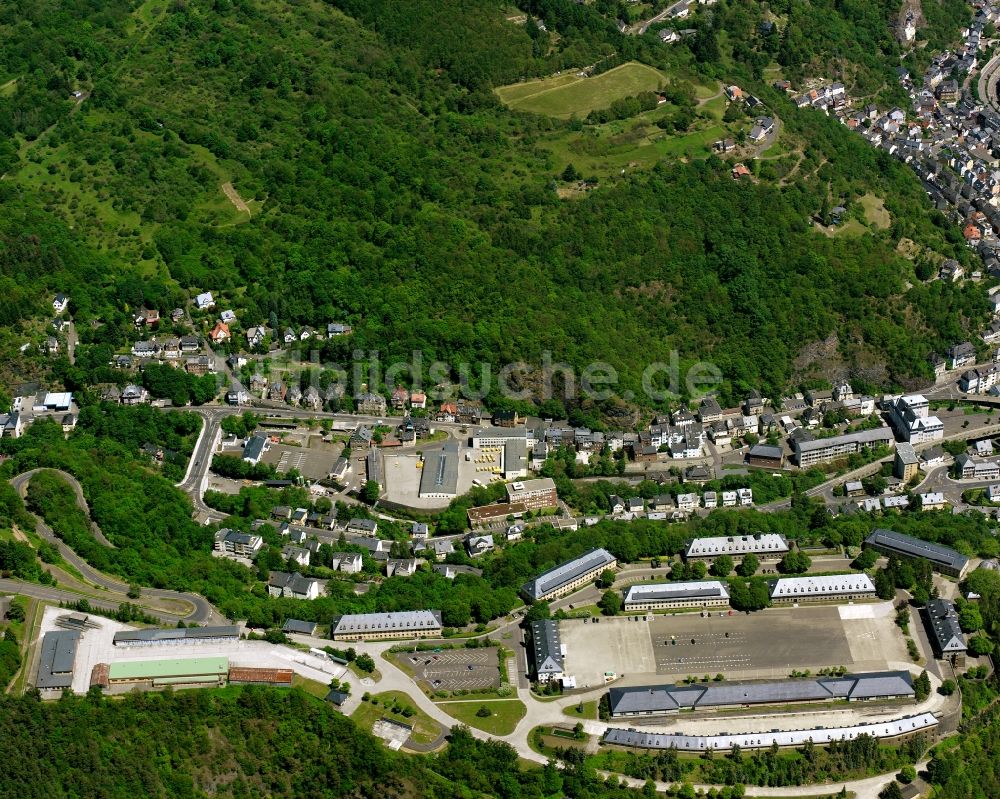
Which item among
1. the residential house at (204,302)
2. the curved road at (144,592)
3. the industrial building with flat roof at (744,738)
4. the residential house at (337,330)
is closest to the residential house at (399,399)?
the residential house at (337,330)

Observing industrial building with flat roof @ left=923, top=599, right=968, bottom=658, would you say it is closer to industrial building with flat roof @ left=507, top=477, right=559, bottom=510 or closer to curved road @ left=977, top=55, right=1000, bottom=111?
industrial building with flat roof @ left=507, top=477, right=559, bottom=510

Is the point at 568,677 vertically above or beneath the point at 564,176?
beneath

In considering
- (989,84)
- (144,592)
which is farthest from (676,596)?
(989,84)

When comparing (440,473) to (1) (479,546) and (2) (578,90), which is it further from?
(2) (578,90)

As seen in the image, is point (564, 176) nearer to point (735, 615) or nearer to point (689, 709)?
point (735, 615)

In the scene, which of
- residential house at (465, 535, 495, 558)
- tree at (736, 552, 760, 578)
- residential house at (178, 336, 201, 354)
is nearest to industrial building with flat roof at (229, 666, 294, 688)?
residential house at (465, 535, 495, 558)

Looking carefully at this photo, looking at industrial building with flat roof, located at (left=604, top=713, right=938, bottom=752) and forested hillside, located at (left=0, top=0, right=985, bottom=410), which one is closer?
Result: industrial building with flat roof, located at (left=604, top=713, right=938, bottom=752)

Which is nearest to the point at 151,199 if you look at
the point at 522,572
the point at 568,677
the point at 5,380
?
the point at 5,380
